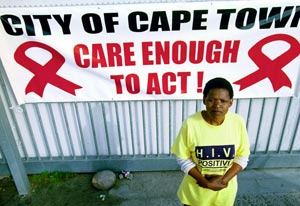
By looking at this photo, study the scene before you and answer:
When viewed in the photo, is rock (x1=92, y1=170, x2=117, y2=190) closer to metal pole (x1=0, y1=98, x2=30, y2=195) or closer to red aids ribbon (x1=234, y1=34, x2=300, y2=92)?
metal pole (x1=0, y1=98, x2=30, y2=195)

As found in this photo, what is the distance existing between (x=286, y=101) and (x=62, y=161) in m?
2.89

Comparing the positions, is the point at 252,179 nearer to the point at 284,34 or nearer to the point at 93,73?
the point at 284,34

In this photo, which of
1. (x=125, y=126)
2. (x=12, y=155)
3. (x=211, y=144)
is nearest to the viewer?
(x=211, y=144)

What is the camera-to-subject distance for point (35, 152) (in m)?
4.07

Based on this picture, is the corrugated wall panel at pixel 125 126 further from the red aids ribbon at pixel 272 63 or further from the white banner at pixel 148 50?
the red aids ribbon at pixel 272 63

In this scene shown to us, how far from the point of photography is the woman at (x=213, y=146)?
216cm

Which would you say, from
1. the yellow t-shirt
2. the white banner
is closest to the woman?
the yellow t-shirt

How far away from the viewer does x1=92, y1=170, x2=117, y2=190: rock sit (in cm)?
391

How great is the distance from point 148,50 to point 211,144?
137cm

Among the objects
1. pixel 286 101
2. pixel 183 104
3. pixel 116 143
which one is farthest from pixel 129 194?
pixel 286 101

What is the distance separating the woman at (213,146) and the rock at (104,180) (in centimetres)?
167

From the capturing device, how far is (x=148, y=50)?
3.24 m

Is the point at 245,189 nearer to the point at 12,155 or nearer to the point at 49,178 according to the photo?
the point at 49,178

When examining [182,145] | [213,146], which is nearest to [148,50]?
[182,145]
